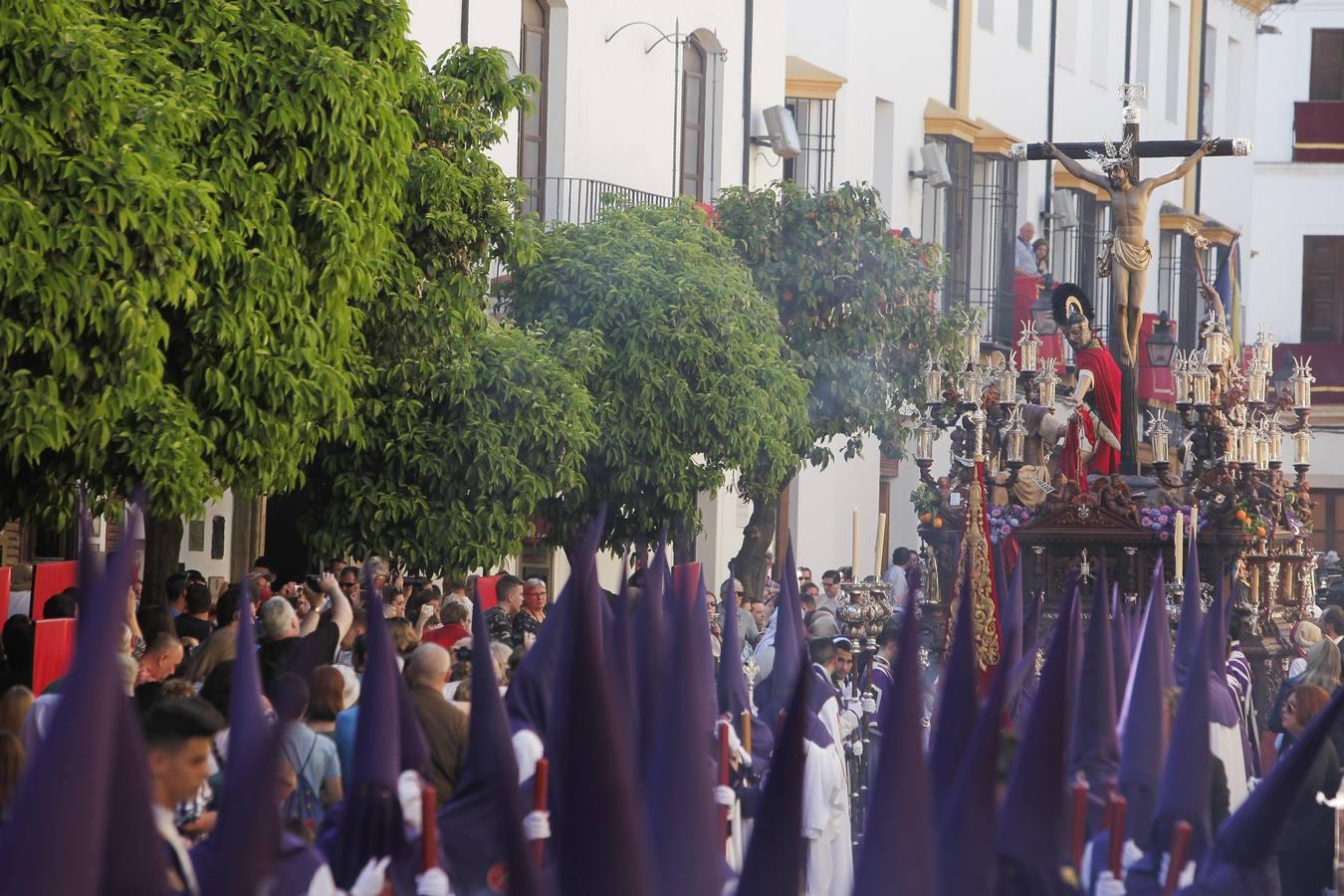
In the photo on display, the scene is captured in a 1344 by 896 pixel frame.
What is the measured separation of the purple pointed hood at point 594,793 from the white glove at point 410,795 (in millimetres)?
1245

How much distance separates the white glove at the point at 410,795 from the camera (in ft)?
20.9

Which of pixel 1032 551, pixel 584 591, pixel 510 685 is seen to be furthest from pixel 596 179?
pixel 584 591

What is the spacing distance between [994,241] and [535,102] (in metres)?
11.1

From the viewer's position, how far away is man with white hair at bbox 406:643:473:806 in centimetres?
778

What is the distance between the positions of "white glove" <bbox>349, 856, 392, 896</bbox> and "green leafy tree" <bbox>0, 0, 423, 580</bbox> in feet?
18.1

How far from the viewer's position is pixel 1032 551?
17172mm

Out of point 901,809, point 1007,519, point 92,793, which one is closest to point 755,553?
point 1007,519

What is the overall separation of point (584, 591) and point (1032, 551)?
12.2 m

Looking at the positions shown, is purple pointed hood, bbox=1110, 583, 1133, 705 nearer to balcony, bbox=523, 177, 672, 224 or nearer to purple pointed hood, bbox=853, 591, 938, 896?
purple pointed hood, bbox=853, 591, 938, 896

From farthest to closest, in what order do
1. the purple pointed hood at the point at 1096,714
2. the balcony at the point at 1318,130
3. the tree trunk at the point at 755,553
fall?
the balcony at the point at 1318,130 < the tree trunk at the point at 755,553 < the purple pointed hood at the point at 1096,714

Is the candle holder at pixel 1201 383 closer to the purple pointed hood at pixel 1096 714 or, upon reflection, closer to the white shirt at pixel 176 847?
the purple pointed hood at pixel 1096 714

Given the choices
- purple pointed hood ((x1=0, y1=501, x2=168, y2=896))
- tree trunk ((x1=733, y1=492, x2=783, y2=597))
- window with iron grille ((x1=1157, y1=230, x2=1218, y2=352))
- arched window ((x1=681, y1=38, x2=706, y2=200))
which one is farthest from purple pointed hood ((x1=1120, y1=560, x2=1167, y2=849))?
window with iron grille ((x1=1157, y1=230, x2=1218, y2=352))

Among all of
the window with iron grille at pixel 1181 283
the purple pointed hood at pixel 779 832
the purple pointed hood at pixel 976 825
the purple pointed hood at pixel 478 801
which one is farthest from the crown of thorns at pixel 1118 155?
the window with iron grille at pixel 1181 283

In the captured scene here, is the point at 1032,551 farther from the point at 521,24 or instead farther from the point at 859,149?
the point at 859,149
